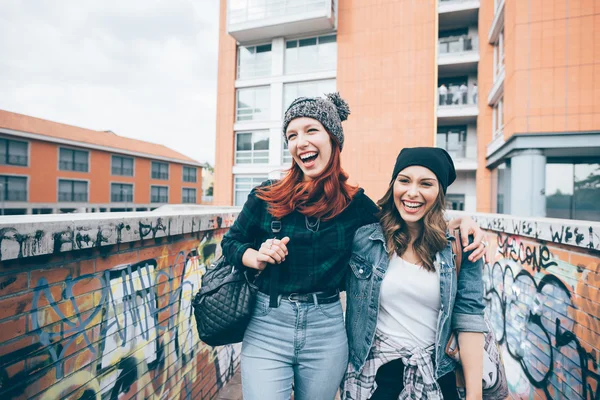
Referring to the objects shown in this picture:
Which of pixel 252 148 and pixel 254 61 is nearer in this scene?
pixel 252 148

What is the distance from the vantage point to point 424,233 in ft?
5.72

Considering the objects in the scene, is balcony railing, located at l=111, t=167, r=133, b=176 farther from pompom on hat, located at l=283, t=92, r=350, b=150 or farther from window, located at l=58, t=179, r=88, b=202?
pompom on hat, located at l=283, t=92, r=350, b=150

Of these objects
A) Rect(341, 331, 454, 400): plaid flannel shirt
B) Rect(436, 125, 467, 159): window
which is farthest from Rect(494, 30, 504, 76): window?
Rect(341, 331, 454, 400): plaid flannel shirt

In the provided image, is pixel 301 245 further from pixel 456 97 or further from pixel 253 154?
pixel 456 97

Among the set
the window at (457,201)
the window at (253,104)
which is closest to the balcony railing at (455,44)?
the window at (457,201)

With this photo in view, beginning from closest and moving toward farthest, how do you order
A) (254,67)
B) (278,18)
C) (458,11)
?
(458,11) → (278,18) → (254,67)

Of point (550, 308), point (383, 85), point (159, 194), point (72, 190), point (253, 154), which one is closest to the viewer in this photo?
point (550, 308)

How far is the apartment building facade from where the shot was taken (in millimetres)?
14547

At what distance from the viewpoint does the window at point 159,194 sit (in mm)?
37562

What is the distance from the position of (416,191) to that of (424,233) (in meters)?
0.25

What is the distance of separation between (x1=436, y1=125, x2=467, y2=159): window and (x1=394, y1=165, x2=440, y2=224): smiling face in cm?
1804

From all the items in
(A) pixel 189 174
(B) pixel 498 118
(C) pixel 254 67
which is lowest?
(A) pixel 189 174

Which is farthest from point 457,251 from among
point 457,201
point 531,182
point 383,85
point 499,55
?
point 457,201

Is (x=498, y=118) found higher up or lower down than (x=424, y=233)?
higher up
